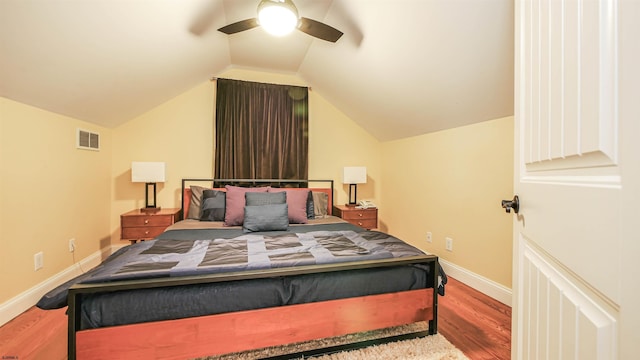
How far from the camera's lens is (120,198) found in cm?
332

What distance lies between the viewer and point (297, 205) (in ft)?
9.80

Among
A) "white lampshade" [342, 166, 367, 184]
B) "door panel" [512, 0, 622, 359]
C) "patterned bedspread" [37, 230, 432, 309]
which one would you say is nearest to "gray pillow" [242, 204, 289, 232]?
"patterned bedspread" [37, 230, 432, 309]

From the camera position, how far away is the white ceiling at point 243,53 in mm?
1638

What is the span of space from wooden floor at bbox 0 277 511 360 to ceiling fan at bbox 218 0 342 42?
2.39 m

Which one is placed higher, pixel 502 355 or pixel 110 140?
pixel 110 140

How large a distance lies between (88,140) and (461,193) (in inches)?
155

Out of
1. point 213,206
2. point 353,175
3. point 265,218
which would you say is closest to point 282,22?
point 265,218

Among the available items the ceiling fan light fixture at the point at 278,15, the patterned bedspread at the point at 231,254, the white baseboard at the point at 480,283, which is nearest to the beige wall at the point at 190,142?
the patterned bedspread at the point at 231,254

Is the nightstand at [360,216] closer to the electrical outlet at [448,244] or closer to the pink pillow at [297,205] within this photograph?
the pink pillow at [297,205]

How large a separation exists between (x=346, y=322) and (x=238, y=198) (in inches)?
A: 69.4

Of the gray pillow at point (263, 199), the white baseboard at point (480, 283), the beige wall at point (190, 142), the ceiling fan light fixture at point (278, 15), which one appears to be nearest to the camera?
the ceiling fan light fixture at point (278, 15)

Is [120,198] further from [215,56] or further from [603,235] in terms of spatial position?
[603,235]

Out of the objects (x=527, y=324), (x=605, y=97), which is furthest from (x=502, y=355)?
(x=605, y=97)

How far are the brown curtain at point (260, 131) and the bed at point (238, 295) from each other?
1623 millimetres
